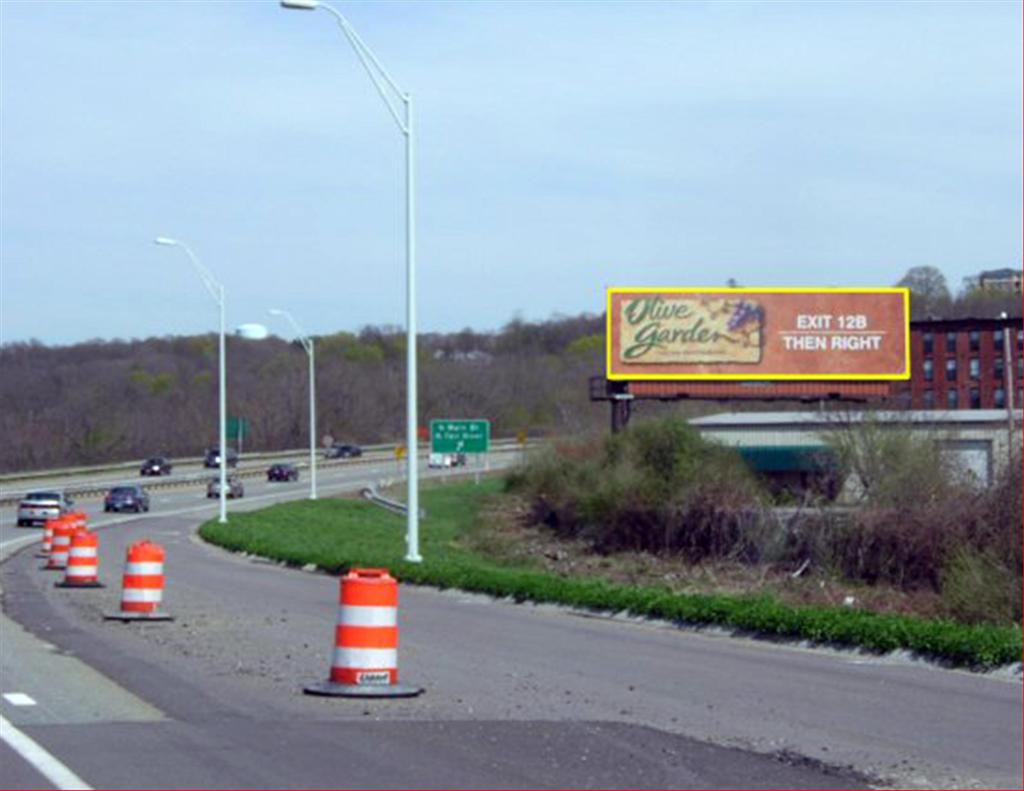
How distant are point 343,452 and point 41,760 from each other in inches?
4323

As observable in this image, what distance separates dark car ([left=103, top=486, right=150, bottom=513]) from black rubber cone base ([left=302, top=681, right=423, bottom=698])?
63.0m

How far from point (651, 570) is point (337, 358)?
341 ft

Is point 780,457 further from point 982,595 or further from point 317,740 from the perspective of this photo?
point 317,740

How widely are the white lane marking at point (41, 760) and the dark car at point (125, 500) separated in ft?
211

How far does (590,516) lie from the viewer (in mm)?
59031

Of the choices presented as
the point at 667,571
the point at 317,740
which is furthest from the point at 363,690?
the point at 667,571

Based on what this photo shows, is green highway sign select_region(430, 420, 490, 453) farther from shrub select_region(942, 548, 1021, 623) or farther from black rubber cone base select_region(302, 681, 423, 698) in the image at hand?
black rubber cone base select_region(302, 681, 423, 698)

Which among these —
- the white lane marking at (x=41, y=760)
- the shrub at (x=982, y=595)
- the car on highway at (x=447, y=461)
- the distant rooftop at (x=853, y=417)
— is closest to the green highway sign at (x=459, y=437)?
the distant rooftop at (x=853, y=417)

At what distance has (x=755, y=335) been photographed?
67.7 m

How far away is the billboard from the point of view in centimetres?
6706

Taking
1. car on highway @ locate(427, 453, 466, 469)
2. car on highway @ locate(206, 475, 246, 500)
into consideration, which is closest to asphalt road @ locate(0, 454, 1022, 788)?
car on highway @ locate(206, 475, 246, 500)

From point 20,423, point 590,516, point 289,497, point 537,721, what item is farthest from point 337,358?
point 537,721

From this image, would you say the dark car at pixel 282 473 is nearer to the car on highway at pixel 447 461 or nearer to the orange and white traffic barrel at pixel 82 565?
the car on highway at pixel 447 461

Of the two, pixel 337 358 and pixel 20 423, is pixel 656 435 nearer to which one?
pixel 20 423
